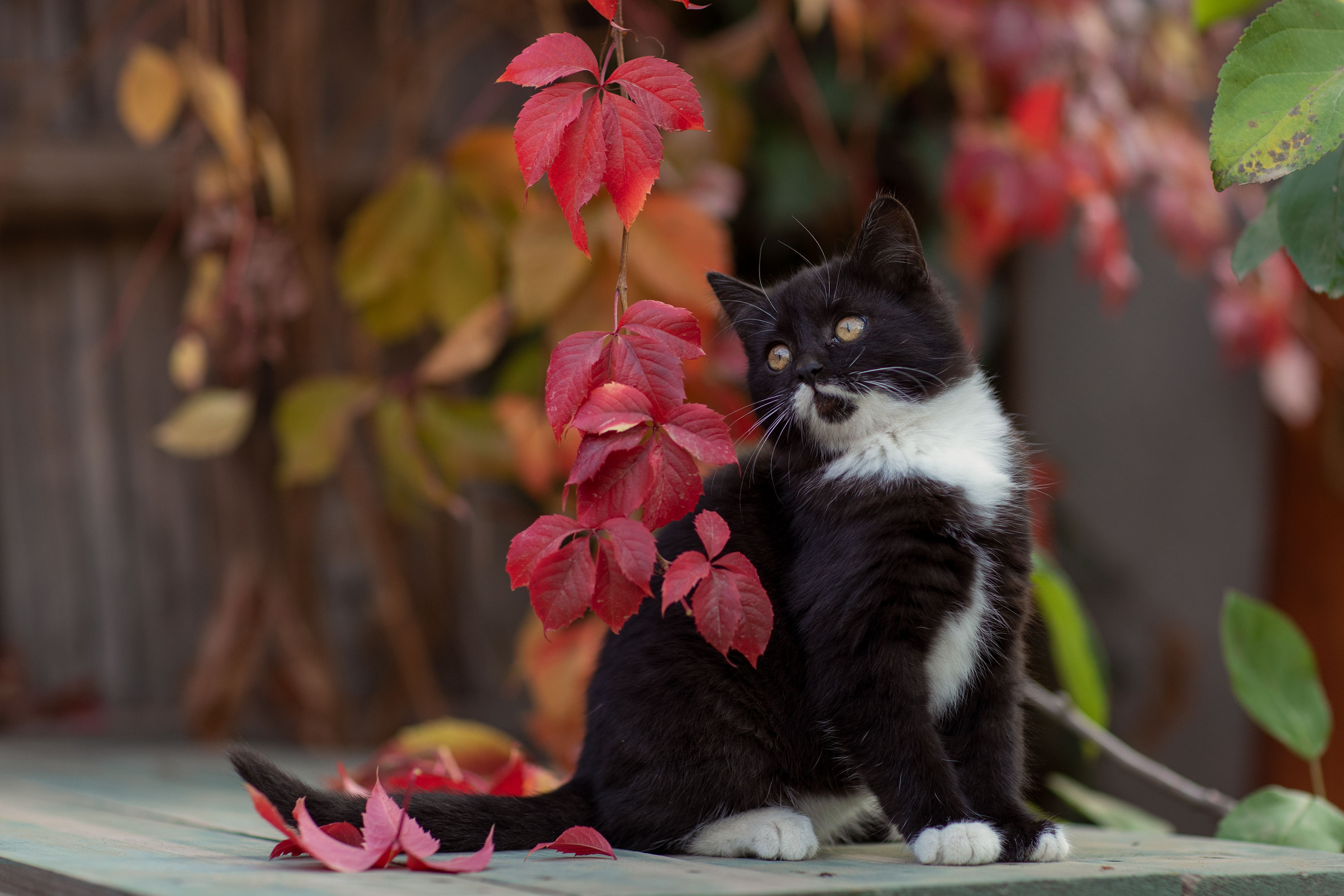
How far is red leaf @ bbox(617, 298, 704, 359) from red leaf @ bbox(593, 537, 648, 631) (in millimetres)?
190

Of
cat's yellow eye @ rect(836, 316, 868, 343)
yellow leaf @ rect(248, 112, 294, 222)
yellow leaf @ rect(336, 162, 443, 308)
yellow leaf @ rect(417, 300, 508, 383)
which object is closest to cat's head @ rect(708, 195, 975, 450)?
cat's yellow eye @ rect(836, 316, 868, 343)

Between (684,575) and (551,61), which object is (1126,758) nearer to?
(684,575)

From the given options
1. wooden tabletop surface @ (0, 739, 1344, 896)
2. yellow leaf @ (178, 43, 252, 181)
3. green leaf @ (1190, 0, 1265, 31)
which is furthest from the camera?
yellow leaf @ (178, 43, 252, 181)

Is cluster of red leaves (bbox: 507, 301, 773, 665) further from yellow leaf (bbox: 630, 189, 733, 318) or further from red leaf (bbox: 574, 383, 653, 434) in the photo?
yellow leaf (bbox: 630, 189, 733, 318)

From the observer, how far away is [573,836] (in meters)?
1.17

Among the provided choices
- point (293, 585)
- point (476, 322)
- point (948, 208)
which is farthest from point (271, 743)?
point (948, 208)

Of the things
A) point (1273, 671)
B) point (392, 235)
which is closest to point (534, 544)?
point (1273, 671)

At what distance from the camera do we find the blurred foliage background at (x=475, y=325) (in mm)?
2262

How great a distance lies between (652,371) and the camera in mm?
1057

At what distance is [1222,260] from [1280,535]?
102 cm

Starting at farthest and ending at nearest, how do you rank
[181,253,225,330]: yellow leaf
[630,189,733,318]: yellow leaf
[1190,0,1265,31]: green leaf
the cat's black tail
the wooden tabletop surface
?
[181,253,225,330]: yellow leaf → [630,189,733,318]: yellow leaf → [1190,0,1265,31]: green leaf → the cat's black tail → the wooden tabletop surface

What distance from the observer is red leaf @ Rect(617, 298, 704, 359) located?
1.07m

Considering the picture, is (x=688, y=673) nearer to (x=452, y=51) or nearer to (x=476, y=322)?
(x=476, y=322)

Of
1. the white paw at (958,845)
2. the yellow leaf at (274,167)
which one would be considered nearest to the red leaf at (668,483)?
the white paw at (958,845)
